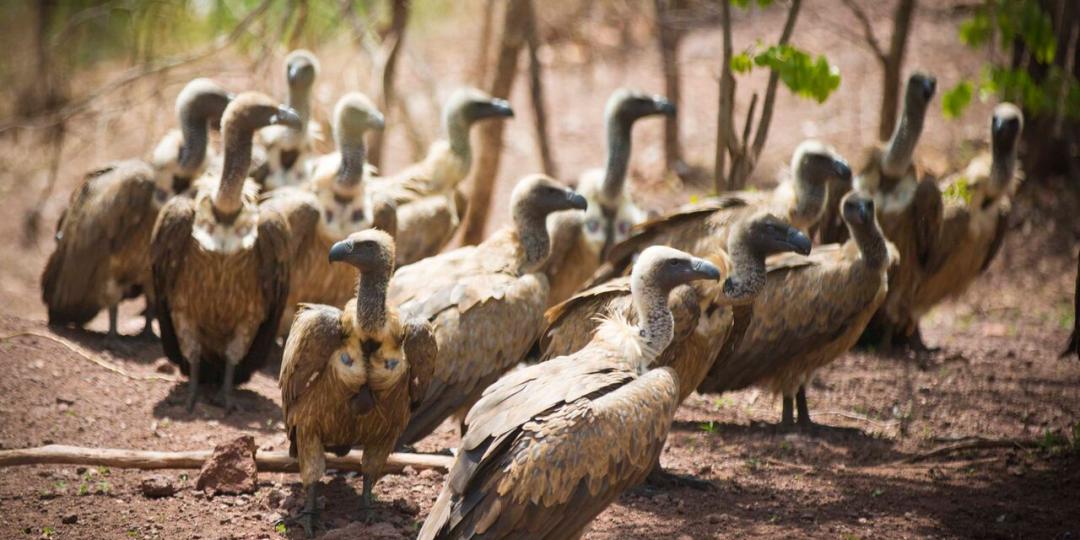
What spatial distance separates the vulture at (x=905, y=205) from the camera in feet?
29.1

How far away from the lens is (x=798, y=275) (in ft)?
24.1

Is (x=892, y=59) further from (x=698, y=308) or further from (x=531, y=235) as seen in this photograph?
(x=698, y=308)

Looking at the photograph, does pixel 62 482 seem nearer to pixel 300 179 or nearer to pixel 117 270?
pixel 117 270

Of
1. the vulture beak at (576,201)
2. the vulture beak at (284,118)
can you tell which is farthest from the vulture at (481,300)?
the vulture beak at (284,118)

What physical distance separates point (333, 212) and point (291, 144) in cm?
114

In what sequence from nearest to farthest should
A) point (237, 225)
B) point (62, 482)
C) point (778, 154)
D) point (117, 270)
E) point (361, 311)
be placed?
point (361, 311) < point (62, 482) < point (237, 225) < point (117, 270) < point (778, 154)

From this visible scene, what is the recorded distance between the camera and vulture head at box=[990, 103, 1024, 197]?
357 inches

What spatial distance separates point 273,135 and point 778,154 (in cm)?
633

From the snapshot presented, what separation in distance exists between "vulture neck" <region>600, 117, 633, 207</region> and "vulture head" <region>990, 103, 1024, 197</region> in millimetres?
2750

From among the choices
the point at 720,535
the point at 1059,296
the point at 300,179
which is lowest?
the point at 720,535

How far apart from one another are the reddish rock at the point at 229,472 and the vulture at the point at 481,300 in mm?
819

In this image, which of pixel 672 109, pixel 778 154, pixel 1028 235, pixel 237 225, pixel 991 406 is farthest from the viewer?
pixel 778 154

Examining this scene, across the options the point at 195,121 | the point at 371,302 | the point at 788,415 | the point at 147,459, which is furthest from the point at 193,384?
the point at 788,415

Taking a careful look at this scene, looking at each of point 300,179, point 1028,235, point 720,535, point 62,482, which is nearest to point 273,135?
point 300,179
